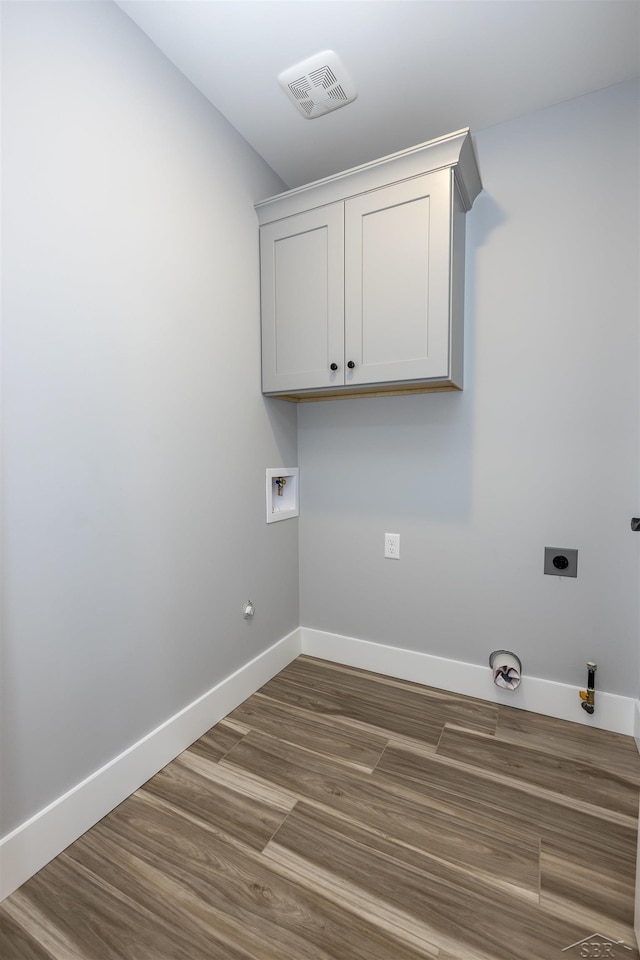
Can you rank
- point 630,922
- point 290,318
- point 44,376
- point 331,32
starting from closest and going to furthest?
A: point 630,922 → point 44,376 → point 331,32 → point 290,318

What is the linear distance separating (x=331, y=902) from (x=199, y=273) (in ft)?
6.53

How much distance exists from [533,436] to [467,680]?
44.3 inches

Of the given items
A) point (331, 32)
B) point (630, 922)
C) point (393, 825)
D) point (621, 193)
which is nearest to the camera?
point (630, 922)

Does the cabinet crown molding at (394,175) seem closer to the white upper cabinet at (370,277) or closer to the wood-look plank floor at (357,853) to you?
the white upper cabinet at (370,277)

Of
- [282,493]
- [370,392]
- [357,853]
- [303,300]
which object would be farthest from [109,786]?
[303,300]

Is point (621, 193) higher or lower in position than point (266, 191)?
lower

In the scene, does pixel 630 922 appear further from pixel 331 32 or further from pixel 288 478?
pixel 331 32

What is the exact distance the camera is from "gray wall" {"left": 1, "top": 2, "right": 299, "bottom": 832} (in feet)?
3.59

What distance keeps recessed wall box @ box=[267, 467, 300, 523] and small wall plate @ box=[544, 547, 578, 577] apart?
1.21 metres

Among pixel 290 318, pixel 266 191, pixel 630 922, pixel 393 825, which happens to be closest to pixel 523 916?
pixel 630 922

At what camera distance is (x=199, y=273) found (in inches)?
64.9

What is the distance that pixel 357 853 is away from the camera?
1.17 meters

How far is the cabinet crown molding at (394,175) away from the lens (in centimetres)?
156

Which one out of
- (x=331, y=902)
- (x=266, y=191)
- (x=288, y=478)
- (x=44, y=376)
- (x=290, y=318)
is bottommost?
(x=331, y=902)
